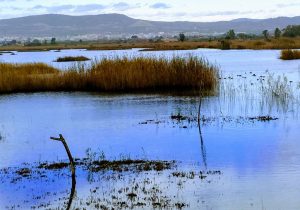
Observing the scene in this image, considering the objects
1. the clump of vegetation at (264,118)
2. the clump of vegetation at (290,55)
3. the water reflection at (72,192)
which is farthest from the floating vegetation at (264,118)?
the clump of vegetation at (290,55)

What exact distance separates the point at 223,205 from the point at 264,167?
239cm

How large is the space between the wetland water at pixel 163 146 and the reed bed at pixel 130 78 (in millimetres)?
1490

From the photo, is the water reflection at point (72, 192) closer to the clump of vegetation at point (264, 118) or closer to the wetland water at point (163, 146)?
the wetland water at point (163, 146)

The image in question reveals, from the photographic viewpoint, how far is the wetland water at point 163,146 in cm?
900

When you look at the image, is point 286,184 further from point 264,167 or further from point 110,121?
point 110,121

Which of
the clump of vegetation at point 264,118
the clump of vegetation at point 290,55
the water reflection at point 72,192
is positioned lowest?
the clump of vegetation at point 264,118

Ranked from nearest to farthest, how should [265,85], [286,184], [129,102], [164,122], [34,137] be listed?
[286,184]
[34,137]
[164,122]
[129,102]
[265,85]

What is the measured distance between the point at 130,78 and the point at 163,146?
12.1 meters

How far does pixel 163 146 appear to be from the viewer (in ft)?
42.6

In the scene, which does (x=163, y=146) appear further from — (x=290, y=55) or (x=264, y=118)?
(x=290, y=55)

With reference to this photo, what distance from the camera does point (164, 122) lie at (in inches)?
644

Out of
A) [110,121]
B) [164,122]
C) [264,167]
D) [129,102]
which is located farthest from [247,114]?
[264,167]

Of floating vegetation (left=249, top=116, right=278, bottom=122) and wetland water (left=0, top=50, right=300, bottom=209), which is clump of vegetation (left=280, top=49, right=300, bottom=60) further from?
floating vegetation (left=249, top=116, right=278, bottom=122)

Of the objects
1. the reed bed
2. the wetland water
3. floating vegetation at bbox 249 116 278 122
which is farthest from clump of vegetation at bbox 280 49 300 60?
floating vegetation at bbox 249 116 278 122
